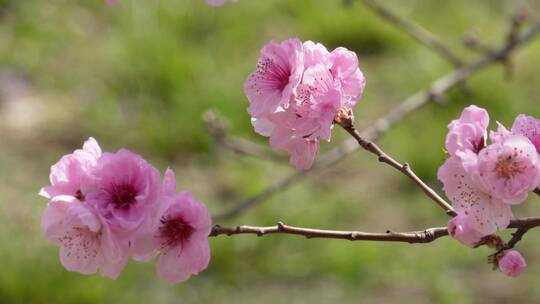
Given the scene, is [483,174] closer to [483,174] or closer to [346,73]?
[483,174]

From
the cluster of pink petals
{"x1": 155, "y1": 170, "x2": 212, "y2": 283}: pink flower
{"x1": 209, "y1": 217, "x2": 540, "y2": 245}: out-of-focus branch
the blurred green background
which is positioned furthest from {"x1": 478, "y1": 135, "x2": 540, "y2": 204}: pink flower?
the blurred green background

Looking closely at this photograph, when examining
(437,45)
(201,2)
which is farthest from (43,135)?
(437,45)

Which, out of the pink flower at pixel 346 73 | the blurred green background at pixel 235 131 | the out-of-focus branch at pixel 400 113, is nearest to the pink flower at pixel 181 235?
the pink flower at pixel 346 73

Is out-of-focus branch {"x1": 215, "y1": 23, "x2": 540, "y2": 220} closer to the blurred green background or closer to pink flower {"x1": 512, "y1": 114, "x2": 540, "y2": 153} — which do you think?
the blurred green background

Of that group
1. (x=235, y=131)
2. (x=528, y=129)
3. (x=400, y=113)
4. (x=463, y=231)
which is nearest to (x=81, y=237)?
(x=463, y=231)

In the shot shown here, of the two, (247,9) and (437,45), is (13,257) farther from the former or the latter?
(247,9)

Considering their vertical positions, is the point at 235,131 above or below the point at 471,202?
above
